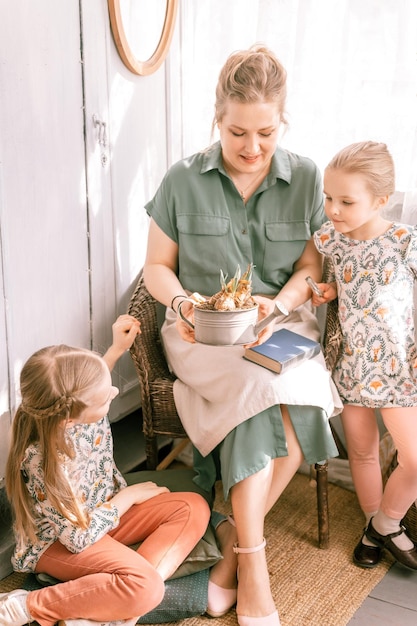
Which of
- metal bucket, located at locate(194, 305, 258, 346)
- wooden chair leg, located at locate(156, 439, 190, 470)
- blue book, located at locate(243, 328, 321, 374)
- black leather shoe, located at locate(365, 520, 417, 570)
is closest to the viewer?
metal bucket, located at locate(194, 305, 258, 346)

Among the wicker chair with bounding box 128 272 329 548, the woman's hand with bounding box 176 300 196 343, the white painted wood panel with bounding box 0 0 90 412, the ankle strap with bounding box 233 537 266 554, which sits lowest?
the ankle strap with bounding box 233 537 266 554

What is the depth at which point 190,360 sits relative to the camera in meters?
2.00

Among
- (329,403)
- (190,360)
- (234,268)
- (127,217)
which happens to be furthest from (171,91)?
(329,403)

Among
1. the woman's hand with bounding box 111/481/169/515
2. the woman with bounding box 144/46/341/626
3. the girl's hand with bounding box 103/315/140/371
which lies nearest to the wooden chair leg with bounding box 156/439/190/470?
the woman with bounding box 144/46/341/626

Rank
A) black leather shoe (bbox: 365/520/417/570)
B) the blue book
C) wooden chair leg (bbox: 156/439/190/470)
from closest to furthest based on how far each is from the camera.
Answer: the blue book → black leather shoe (bbox: 365/520/417/570) → wooden chair leg (bbox: 156/439/190/470)

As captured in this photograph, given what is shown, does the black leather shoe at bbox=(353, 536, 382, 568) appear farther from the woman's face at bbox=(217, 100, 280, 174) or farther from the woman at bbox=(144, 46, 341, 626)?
the woman's face at bbox=(217, 100, 280, 174)

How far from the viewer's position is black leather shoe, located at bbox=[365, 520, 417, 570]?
1964 millimetres

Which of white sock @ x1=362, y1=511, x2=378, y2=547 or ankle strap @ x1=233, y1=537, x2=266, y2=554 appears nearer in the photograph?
ankle strap @ x1=233, y1=537, x2=266, y2=554

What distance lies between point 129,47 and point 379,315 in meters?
1.12

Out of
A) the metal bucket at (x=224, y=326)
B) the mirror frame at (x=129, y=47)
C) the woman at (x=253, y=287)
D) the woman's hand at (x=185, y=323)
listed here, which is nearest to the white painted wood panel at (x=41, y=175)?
the mirror frame at (x=129, y=47)

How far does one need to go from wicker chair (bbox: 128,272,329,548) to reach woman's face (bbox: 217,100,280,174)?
0.54 m

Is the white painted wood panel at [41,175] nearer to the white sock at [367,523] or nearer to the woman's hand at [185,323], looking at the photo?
the woman's hand at [185,323]

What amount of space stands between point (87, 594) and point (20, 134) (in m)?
1.16

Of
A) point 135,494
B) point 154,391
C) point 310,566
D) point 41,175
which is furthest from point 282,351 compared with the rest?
point 41,175
